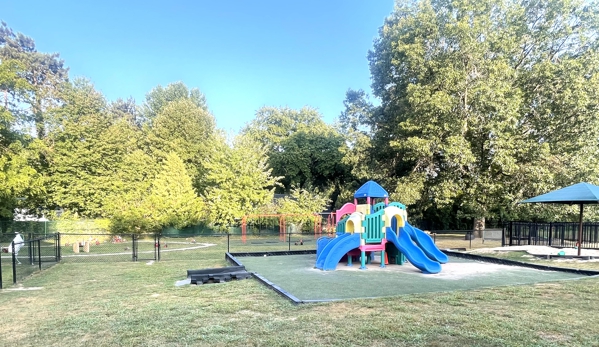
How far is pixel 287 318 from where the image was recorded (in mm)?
5453

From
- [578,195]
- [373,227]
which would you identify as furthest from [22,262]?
[578,195]

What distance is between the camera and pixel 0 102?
2858cm

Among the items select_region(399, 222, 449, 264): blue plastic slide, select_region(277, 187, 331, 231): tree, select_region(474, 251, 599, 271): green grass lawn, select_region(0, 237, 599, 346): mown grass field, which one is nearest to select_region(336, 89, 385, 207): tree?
select_region(277, 187, 331, 231): tree

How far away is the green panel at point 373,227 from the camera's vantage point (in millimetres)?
11195

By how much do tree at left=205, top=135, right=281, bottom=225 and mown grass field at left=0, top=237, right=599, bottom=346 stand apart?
63.9 feet

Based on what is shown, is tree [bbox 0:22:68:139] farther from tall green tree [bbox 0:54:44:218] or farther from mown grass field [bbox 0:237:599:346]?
mown grass field [bbox 0:237:599:346]

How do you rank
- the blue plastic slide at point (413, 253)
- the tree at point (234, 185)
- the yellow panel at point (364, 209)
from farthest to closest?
the tree at point (234, 185) < the yellow panel at point (364, 209) < the blue plastic slide at point (413, 253)

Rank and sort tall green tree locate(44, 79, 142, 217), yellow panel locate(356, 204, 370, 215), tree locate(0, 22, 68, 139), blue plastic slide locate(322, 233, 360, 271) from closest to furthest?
blue plastic slide locate(322, 233, 360, 271), yellow panel locate(356, 204, 370, 215), tall green tree locate(44, 79, 142, 217), tree locate(0, 22, 68, 139)

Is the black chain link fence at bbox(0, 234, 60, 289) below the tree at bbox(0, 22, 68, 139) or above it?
below

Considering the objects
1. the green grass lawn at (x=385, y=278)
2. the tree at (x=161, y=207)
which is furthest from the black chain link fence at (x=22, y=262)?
the tree at (x=161, y=207)

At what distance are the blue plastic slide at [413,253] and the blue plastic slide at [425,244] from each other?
0.32 metres

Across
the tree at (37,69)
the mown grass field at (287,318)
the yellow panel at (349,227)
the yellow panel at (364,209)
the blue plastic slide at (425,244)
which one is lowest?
the mown grass field at (287,318)

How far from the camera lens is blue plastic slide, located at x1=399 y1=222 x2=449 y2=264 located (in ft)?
37.6

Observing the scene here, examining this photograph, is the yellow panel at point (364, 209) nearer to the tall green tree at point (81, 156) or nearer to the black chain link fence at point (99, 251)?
the black chain link fence at point (99, 251)
